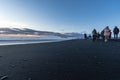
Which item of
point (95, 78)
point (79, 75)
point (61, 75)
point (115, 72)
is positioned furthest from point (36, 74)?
point (115, 72)

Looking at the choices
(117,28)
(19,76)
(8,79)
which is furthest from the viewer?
(117,28)

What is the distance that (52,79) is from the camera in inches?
295

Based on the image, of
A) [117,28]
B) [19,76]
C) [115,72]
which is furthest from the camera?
[117,28]

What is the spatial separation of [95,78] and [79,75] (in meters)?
0.72

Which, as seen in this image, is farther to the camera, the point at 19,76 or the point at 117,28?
the point at 117,28

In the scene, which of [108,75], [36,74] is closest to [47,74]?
[36,74]

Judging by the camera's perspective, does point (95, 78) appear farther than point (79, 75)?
No

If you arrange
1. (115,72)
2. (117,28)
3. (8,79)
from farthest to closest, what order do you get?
1. (117,28)
2. (115,72)
3. (8,79)

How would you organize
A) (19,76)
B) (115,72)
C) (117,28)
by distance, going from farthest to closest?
(117,28) → (115,72) → (19,76)

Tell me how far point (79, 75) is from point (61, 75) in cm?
65

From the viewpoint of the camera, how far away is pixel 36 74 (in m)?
8.42

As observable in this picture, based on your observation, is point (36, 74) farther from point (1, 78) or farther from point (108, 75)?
point (108, 75)

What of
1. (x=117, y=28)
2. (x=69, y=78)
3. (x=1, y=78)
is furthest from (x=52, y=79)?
(x=117, y=28)

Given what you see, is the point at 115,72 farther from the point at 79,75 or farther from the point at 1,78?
the point at 1,78
